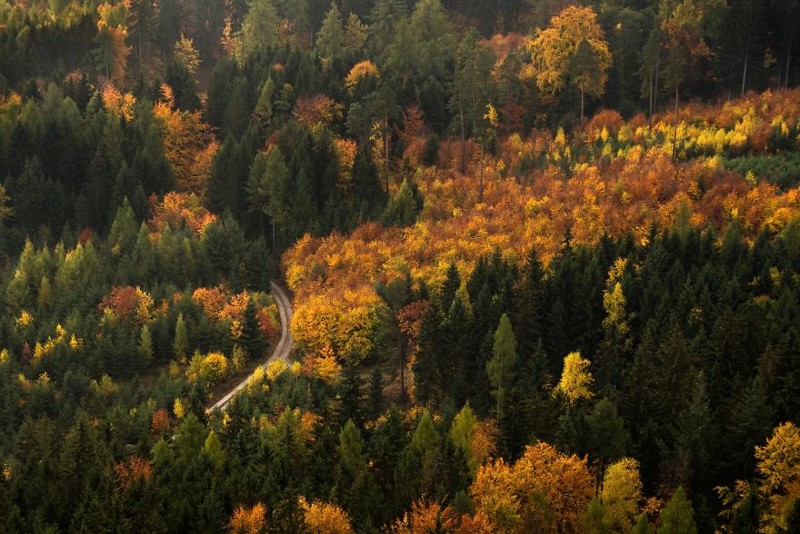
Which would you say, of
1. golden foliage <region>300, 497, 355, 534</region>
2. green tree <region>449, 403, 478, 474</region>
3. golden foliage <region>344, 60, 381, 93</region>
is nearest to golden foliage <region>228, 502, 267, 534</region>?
golden foliage <region>300, 497, 355, 534</region>

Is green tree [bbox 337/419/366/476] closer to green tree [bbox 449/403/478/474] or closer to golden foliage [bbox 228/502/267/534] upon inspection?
green tree [bbox 449/403/478/474]

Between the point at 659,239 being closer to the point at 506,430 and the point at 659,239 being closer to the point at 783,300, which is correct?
the point at 783,300

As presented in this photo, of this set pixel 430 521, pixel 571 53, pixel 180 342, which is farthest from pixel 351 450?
pixel 571 53

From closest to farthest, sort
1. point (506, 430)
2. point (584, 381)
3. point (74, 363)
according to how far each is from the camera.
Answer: point (506, 430), point (584, 381), point (74, 363)

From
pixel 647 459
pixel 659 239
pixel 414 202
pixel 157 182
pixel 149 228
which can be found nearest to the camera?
pixel 647 459

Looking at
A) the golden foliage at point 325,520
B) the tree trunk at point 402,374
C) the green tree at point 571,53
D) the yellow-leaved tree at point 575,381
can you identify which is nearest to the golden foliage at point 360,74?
the green tree at point 571,53

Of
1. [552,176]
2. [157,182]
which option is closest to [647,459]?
[552,176]
